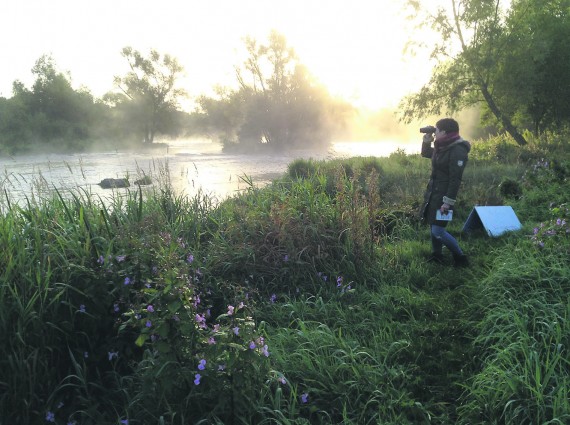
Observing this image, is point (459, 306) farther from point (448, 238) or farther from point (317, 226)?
point (317, 226)

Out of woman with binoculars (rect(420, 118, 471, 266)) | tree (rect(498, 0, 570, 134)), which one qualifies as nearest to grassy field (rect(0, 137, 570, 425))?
woman with binoculars (rect(420, 118, 471, 266))

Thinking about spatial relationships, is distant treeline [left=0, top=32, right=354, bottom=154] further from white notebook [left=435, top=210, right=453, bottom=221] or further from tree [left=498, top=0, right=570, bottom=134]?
white notebook [left=435, top=210, right=453, bottom=221]

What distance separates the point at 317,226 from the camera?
4750 mm

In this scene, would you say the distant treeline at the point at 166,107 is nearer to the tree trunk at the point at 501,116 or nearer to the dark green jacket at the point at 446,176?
the tree trunk at the point at 501,116

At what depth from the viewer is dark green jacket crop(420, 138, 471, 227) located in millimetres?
4605

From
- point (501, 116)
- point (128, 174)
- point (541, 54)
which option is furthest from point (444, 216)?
point (501, 116)

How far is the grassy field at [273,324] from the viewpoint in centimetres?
234

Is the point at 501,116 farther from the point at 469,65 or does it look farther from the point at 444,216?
the point at 444,216

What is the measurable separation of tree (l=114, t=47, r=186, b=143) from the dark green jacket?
38.9m

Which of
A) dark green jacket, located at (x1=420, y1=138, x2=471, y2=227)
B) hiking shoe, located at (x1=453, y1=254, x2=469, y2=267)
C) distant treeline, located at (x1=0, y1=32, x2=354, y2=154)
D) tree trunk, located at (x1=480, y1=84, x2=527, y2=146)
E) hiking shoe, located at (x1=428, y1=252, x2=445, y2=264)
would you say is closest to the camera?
dark green jacket, located at (x1=420, y1=138, x2=471, y2=227)

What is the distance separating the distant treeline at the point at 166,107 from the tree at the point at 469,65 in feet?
69.0

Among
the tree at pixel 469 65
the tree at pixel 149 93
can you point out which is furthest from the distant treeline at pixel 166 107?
the tree at pixel 469 65

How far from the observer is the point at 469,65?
17.7 meters

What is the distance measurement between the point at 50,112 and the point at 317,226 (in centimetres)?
4071
